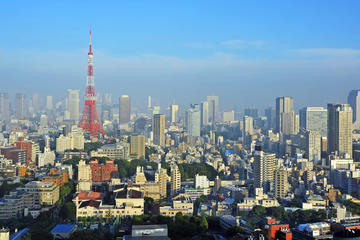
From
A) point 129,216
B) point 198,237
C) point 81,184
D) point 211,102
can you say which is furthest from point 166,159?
point 211,102

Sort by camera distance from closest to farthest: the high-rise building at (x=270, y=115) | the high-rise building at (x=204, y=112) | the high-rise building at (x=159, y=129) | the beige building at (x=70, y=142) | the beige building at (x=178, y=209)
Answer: the beige building at (x=178, y=209)
the beige building at (x=70, y=142)
the high-rise building at (x=159, y=129)
the high-rise building at (x=270, y=115)
the high-rise building at (x=204, y=112)

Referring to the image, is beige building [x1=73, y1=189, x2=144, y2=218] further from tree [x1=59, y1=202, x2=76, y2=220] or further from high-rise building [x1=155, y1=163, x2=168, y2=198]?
high-rise building [x1=155, y1=163, x2=168, y2=198]

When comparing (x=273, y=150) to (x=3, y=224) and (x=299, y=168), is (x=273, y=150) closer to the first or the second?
(x=299, y=168)

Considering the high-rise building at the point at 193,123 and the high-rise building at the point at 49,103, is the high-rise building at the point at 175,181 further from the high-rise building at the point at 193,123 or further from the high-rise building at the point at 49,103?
the high-rise building at the point at 49,103

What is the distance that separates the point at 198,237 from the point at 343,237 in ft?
8.87

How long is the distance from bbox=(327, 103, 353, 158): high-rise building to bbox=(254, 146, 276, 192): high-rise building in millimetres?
5490

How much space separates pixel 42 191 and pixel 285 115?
18.1 meters

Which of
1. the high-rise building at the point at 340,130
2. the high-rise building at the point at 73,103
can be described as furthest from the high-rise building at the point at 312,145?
the high-rise building at the point at 73,103

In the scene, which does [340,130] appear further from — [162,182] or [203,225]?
[203,225]

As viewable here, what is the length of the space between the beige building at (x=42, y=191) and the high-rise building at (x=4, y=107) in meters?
17.0

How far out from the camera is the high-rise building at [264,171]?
1078 cm

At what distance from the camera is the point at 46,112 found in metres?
33.5

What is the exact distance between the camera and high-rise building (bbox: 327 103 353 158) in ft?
51.1

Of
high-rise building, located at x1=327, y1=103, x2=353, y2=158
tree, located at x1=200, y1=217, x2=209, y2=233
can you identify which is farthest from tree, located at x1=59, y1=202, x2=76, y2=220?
high-rise building, located at x1=327, y1=103, x2=353, y2=158
